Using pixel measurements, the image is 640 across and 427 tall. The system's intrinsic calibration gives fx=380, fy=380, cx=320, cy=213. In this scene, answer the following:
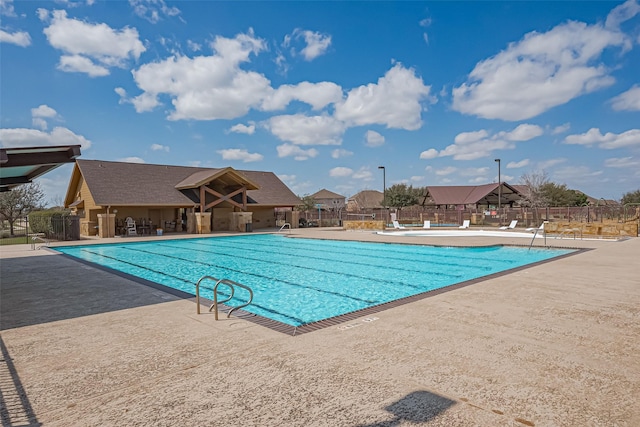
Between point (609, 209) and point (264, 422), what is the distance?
36.4 m

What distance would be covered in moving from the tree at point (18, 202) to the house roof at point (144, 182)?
221 cm

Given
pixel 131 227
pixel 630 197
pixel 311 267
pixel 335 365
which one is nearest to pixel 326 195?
pixel 630 197

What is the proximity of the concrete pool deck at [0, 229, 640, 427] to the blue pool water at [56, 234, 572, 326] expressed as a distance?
→ 2516 mm

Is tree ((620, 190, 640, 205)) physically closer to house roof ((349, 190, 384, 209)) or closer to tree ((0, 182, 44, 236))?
house roof ((349, 190, 384, 209))

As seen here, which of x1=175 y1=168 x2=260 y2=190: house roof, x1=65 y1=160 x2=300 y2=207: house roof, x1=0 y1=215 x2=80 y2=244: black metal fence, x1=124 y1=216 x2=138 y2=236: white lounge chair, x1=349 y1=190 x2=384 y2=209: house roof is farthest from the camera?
x1=349 y1=190 x2=384 y2=209: house roof

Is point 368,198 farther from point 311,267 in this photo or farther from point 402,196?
point 311,267

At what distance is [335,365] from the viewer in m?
4.04

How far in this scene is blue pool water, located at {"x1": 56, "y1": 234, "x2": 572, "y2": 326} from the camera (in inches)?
355

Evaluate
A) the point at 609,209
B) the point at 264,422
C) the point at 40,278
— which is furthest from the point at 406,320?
the point at 609,209

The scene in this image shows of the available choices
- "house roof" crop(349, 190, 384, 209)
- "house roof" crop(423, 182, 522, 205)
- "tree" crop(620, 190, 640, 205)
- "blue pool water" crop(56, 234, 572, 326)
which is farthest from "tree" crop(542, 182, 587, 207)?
"house roof" crop(349, 190, 384, 209)

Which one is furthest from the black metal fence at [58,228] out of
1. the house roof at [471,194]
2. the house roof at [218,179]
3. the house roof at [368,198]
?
the house roof at [368,198]

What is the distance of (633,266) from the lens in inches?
409

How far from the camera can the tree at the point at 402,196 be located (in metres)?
67.4

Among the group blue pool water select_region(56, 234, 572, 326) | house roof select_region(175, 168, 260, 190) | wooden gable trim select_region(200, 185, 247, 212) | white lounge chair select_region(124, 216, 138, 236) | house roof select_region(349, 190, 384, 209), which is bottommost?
blue pool water select_region(56, 234, 572, 326)
